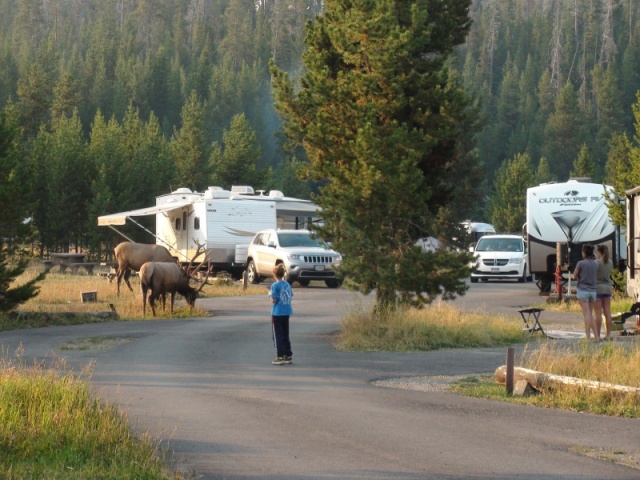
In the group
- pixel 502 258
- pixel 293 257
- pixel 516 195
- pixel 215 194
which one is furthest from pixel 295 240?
pixel 516 195

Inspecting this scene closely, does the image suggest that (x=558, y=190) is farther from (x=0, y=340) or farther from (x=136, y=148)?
(x=136, y=148)

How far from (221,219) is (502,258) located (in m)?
9.94

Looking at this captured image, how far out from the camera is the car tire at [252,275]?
38.6m

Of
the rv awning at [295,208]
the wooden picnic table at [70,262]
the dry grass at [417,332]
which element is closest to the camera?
the dry grass at [417,332]

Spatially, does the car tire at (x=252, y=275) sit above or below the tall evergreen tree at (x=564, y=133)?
below

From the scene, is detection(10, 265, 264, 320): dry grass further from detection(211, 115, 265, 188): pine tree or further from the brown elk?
detection(211, 115, 265, 188): pine tree

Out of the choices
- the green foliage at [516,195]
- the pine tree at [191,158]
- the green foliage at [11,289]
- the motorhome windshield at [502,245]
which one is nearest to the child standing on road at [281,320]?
the green foliage at [11,289]

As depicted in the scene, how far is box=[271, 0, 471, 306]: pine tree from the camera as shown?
66.9ft

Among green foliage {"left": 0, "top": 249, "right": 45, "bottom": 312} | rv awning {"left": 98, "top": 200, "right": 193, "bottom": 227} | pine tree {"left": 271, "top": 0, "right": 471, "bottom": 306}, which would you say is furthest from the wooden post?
rv awning {"left": 98, "top": 200, "right": 193, "bottom": 227}

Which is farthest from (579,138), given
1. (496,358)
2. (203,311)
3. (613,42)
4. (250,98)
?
(496,358)

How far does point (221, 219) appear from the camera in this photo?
133 ft

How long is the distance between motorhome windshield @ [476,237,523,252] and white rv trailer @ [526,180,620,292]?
23.9 feet

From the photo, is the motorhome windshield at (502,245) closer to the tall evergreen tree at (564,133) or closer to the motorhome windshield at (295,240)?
the motorhome windshield at (295,240)

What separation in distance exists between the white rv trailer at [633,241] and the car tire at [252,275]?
16.9m
